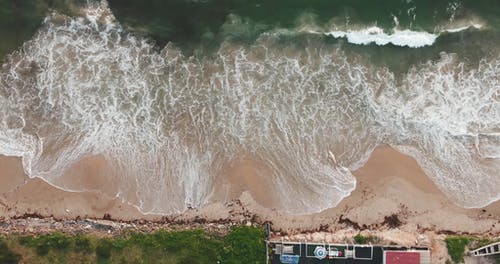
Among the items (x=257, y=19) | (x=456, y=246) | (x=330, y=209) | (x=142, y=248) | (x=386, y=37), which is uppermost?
(x=257, y=19)

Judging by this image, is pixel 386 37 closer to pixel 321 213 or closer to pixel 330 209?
pixel 330 209

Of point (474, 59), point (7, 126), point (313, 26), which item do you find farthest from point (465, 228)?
point (7, 126)

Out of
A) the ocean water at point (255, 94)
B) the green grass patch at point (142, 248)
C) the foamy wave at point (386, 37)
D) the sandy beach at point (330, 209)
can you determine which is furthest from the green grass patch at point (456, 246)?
the foamy wave at point (386, 37)

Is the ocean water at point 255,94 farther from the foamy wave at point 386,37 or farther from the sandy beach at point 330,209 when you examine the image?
the sandy beach at point 330,209

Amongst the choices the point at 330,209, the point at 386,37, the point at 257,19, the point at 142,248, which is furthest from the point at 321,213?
the point at 257,19

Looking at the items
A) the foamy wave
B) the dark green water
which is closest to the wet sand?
the dark green water
